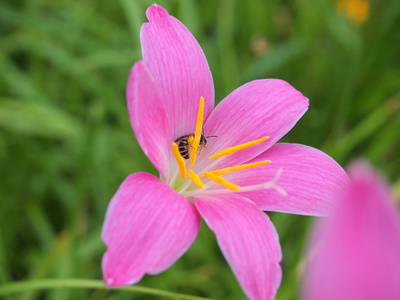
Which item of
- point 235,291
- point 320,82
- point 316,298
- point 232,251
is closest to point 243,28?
point 320,82

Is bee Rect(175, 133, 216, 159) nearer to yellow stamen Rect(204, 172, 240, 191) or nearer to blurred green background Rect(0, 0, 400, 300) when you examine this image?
yellow stamen Rect(204, 172, 240, 191)

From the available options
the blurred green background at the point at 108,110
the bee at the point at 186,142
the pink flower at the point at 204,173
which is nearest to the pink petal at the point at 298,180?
the pink flower at the point at 204,173

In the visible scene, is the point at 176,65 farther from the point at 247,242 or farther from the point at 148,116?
the point at 247,242

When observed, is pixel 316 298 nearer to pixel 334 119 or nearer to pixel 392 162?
pixel 334 119

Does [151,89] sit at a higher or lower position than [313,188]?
higher

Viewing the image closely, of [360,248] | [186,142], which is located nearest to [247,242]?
[186,142]

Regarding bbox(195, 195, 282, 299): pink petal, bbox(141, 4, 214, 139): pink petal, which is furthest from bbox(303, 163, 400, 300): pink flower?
bbox(141, 4, 214, 139): pink petal

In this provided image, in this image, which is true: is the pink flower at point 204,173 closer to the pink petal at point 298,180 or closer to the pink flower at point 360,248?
the pink petal at point 298,180
